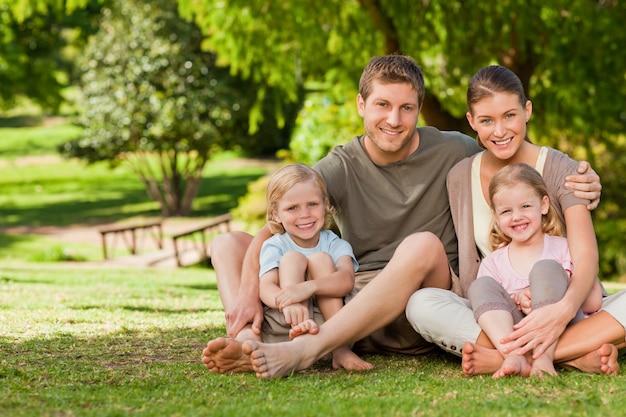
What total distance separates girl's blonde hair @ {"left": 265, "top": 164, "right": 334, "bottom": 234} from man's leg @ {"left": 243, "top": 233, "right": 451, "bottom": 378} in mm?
477

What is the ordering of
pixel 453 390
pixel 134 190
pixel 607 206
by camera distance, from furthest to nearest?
pixel 134 190 < pixel 607 206 < pixel 453 390

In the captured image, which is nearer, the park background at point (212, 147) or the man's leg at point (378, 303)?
the park background at point (212, 147)

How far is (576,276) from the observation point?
3.47 m

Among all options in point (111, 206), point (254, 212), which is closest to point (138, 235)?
point (111, 206)

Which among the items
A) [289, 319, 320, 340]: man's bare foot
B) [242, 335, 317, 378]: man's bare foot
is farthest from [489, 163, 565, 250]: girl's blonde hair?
[242, 335, 317, 378]: man's bare foot

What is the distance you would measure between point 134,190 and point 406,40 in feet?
57.3

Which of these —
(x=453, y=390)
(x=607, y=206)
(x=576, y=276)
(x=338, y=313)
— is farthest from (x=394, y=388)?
(x=607, y=206)

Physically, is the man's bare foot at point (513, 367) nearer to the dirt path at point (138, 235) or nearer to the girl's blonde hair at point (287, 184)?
the girl's blonde hair at point (287, 184)

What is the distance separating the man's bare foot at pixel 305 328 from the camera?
11.3ft

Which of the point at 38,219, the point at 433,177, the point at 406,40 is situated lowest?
the point at 38,219

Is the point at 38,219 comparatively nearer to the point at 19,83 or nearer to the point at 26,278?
the point at 19,83

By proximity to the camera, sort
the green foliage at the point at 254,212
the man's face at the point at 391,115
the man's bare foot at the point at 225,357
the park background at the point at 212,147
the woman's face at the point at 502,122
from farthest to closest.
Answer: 1. the green foliage at the point at 254,212
2. the man's face at the point at 391,115
3. the woman's face at the point at 502,122
4. the man's bare foot at the point at 225,357
5. the park background at the point at 212,147

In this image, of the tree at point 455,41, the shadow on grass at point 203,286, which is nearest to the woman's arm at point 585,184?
the shadow on grass at point 203,286

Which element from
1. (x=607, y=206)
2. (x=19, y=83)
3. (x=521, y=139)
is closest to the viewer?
(x=521, y=139)
